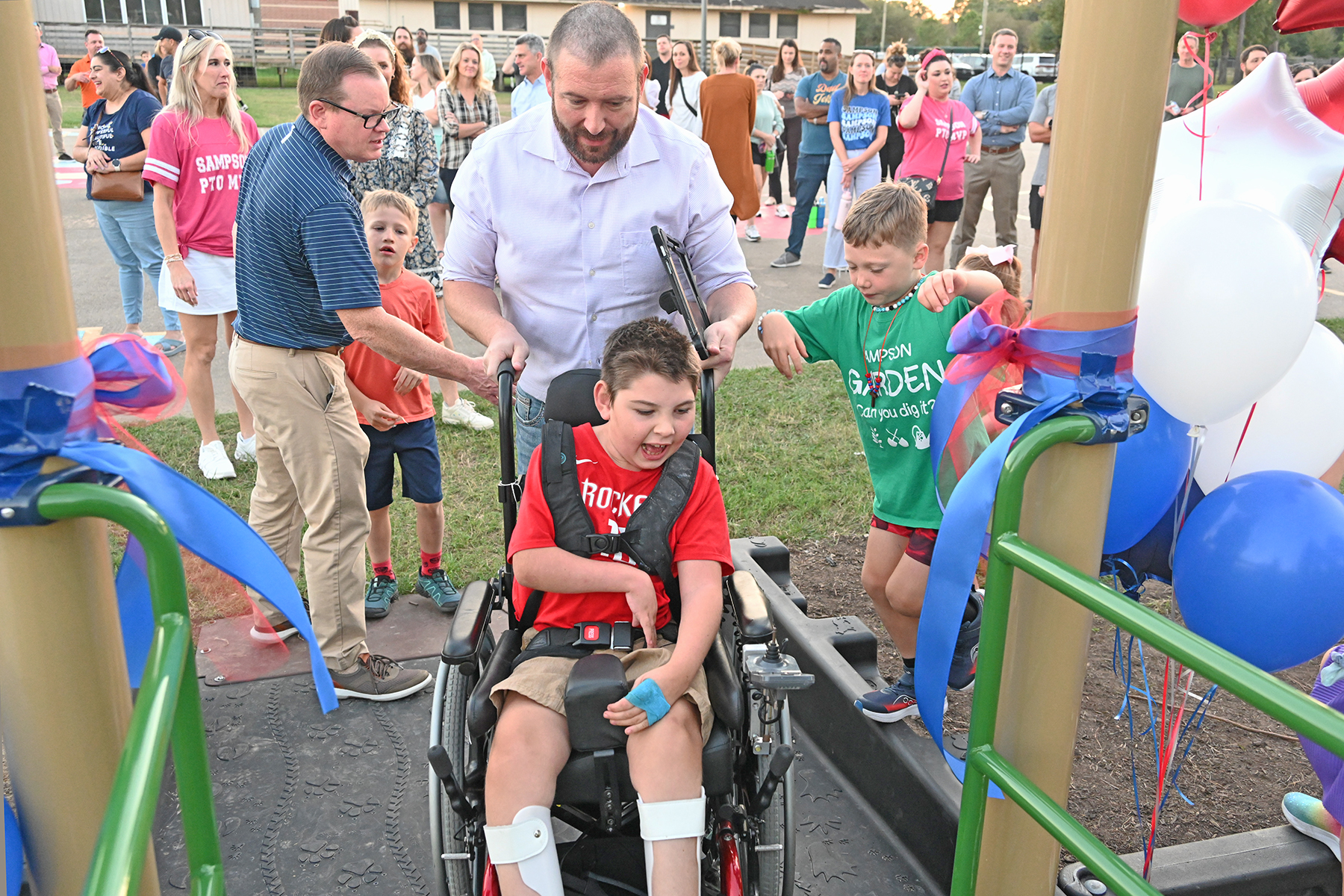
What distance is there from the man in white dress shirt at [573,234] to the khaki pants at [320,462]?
24.8 inches

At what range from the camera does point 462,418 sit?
6031mm

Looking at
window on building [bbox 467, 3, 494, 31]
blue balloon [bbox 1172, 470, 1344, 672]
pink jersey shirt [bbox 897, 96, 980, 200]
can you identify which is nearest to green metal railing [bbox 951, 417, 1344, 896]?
blue balloon [bbox 1172, 470, 1344, 672]

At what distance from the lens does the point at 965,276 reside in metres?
2.90

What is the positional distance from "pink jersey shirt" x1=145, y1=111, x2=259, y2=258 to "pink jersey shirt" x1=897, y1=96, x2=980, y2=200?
17.6ft

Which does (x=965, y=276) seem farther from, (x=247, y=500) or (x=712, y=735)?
(x=247, y=500)

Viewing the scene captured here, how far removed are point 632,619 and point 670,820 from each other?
56 cm

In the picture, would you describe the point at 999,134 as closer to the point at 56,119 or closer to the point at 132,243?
the point at 132,243

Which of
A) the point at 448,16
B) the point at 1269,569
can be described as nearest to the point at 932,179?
the point at 1269,569

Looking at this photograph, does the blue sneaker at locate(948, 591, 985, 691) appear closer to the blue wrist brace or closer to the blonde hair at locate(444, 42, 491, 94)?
the blue wrist brace

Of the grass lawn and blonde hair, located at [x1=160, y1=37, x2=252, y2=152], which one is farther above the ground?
blonde hair, located at [x1=160, y1=37, x2=252, y2=152]

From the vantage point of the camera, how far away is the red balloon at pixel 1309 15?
228cm

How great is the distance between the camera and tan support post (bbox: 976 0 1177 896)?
65.3 inches

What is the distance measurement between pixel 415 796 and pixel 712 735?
123 centimetres

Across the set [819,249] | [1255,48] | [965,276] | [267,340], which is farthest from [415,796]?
[1255,48]
